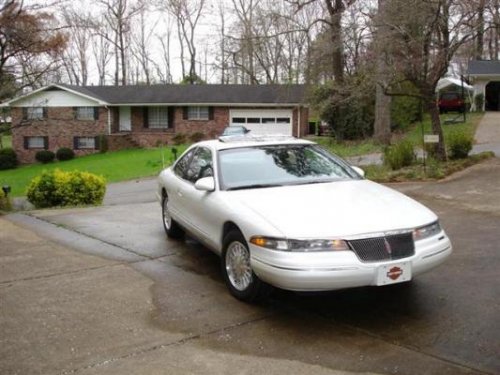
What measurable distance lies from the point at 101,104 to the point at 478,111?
85.5ft

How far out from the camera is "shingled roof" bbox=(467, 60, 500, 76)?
38906 mm

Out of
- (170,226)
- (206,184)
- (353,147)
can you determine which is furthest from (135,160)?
(206,184)

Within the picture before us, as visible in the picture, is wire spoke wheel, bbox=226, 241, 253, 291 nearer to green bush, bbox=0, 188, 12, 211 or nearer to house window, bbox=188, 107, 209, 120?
green bush, bbox=0, 188, 12, 211

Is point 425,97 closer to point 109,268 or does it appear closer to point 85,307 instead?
point 109,268

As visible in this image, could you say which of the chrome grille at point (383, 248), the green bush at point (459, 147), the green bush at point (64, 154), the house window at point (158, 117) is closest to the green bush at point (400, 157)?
the green bush at point (459, 147)

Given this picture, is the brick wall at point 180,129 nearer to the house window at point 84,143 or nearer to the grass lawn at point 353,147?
the house window at point 84,143

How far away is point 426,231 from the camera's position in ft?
16.3

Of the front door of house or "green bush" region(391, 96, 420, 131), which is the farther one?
the front door of house

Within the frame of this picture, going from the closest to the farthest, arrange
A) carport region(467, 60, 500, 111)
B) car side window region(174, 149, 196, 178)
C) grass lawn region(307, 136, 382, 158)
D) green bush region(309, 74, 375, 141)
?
car side window region(174, 149, 196, 178)
grass lawn region(307, 136, 382, 158)
green bush region(309, 74, 375, 141)
carport region(467, 60, 500, 111)

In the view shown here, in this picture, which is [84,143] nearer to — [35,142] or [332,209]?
[35,142]

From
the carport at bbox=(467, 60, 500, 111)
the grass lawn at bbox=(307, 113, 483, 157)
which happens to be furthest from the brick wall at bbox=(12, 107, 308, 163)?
the carport at bbox=(467, 60, 500, 111)

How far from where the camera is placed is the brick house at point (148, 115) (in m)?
41.4

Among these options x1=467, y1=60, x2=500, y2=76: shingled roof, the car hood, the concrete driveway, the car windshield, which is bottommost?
the concrete driveway

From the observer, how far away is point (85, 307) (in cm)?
518
